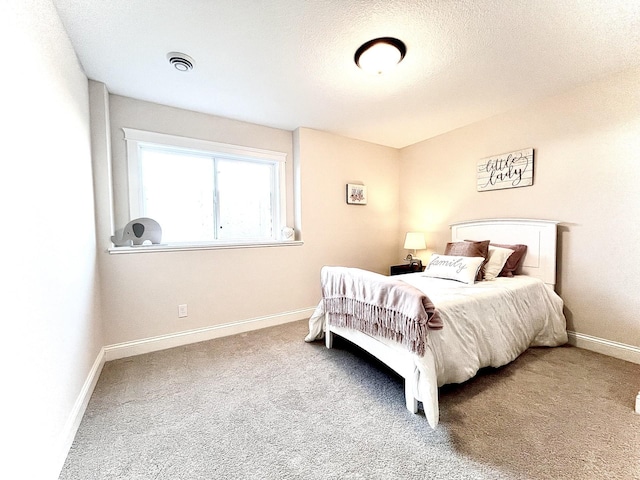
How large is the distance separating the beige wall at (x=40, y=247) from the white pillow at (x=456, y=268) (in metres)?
2.92

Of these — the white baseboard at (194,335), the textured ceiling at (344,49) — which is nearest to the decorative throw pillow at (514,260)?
the textured ceiling at (344,49)

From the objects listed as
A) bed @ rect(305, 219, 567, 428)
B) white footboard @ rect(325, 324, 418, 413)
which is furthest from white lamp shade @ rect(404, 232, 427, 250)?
white footboard @ rect(325, 324, 418, 413)

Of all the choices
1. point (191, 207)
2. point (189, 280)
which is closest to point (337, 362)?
point (189, 280)

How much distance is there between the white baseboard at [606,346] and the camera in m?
2.22

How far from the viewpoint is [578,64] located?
209cm

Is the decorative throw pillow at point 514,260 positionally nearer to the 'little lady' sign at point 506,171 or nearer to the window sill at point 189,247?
the 'little lady' sign at point 506,171

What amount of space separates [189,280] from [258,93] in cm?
202

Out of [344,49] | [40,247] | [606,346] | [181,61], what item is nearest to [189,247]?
[40,247]

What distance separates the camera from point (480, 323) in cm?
191

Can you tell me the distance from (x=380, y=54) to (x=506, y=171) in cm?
208

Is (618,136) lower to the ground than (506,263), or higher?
higher

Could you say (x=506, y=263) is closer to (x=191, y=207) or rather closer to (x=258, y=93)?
(x=258, y=93)

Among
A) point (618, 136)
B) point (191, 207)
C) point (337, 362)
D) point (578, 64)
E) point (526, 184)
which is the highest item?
point (578, 64)

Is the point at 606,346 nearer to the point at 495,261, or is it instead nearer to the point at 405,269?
the point at 495,261
